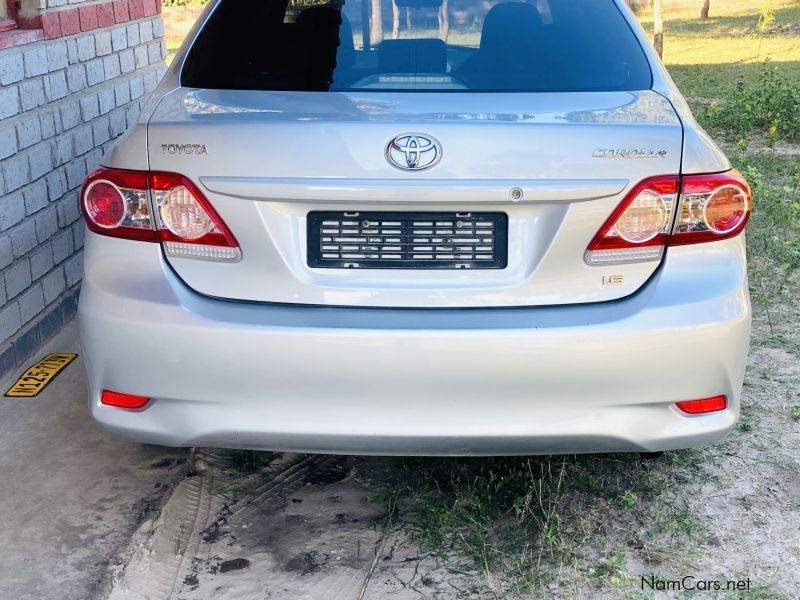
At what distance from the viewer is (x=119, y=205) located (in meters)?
2.74

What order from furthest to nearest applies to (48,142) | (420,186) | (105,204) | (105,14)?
(105,14) → (48,142) → (105,204) → (420,186)

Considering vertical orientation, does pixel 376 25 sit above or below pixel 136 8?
above

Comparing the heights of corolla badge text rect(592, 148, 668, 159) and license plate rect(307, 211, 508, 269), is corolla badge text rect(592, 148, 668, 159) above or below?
above

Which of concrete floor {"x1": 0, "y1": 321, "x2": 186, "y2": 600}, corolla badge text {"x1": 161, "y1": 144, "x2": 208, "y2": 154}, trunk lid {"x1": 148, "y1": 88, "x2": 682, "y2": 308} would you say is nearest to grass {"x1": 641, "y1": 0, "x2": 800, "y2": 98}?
concrete floor {"x1": 0, "y1": 321, "x2": 186, "y2": 600}

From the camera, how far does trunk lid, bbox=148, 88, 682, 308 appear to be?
2.55 meters

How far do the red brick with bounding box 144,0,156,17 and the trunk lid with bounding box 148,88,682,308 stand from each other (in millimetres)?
4077

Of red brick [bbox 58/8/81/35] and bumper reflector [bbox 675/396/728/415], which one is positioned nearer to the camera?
bumper reflector [bbox 675/396/728/415]

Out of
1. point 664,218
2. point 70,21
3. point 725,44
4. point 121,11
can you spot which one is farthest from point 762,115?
point 725,44

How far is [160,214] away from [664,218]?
1288 mm

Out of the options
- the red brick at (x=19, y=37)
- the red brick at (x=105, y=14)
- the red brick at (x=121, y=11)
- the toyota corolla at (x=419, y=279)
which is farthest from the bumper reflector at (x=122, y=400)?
the red brick at (x=121, y=11)

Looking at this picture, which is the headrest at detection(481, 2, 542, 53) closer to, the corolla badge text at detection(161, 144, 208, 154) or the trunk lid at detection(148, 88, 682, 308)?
the trunk lid at detection(148, 88, 682, 308)

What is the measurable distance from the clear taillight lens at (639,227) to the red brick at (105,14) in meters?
3.83

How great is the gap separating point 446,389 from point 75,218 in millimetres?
3220

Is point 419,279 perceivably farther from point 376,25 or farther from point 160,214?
point 376,25
